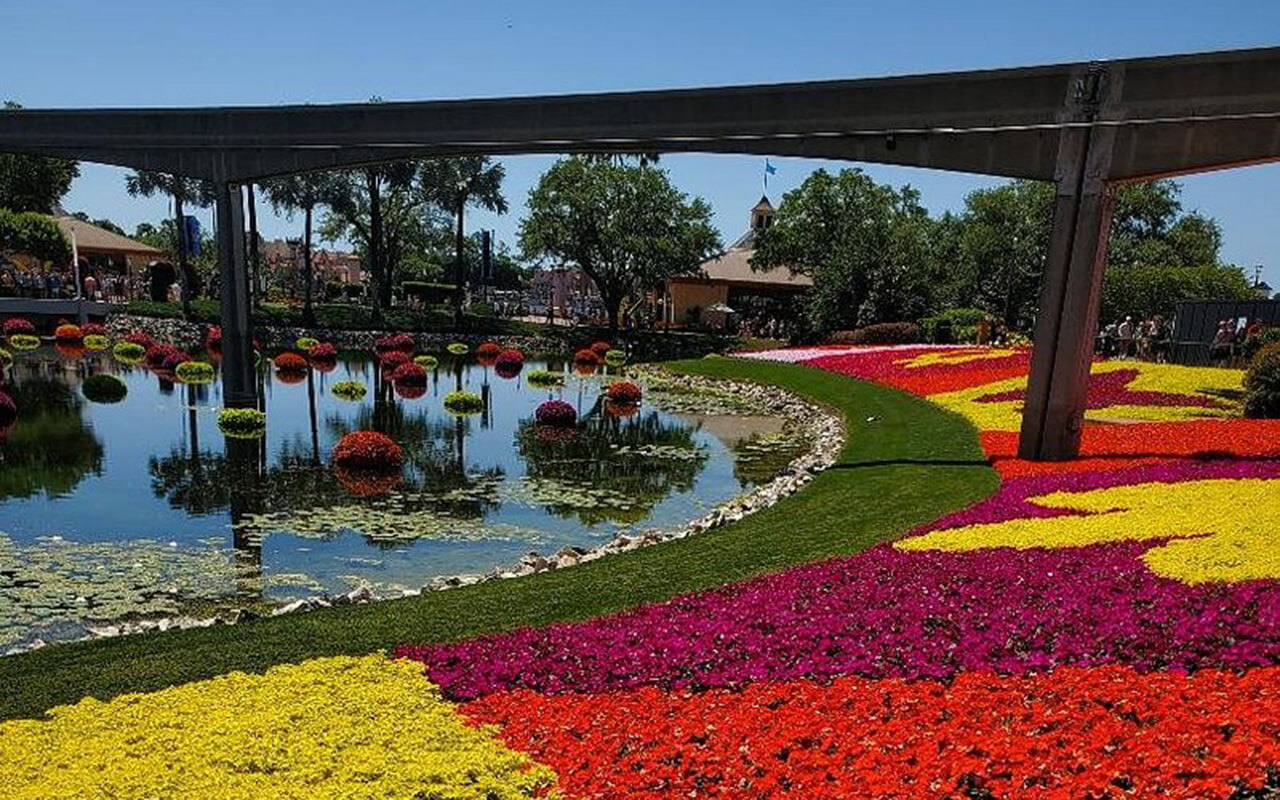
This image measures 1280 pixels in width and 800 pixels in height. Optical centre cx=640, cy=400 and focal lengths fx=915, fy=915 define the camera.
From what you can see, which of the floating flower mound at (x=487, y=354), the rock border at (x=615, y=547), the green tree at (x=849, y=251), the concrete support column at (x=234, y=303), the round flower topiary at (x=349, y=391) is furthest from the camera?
the green tree at (x=849, y=251)

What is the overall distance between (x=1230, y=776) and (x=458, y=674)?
5781 millimetres

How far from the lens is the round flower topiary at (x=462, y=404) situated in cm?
2972

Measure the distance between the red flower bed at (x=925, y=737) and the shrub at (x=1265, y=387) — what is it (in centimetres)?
1633

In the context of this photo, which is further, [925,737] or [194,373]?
[194,373]

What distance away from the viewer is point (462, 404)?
Result: 30125 mm

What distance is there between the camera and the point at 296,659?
8703mm

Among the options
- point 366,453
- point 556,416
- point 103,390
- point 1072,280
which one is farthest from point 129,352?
point 1072,280

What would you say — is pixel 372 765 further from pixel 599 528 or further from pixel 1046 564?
pixel 599 528

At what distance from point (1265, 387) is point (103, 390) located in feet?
108

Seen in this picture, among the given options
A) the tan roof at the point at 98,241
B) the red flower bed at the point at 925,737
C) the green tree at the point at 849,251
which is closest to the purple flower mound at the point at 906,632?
the red flower bed at the point at 925,737

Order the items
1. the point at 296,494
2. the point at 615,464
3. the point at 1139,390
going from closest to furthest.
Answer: the point at 296,494 → the point at 615,464 → the point at 1139,390

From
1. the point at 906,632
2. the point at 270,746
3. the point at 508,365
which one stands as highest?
the point at 906,632

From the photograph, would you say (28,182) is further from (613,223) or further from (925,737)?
(925,737)

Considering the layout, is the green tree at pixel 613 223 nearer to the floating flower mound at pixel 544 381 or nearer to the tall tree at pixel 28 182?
the floating flower mound at pixel 544 381
